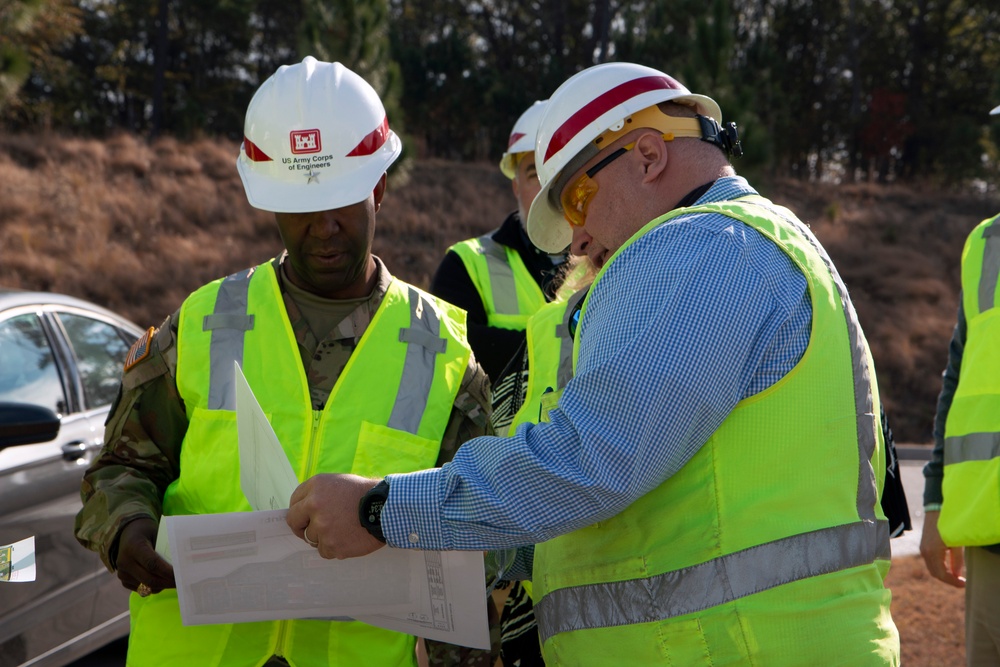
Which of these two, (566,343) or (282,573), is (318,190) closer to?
(566,343)

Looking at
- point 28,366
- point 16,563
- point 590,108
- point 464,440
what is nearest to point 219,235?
point 28,366

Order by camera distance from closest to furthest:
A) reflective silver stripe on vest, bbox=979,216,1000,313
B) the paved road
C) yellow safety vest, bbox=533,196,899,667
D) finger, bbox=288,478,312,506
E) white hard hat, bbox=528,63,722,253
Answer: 1. yellow safety vest, bbox=533,196,899,667
2. finger, bbox=288,478,312,506
3. white hard hat, bbox=528,63,722,253
4. reflective silver stripe on vest, bbox=979,216,1000,313
5. the paved road

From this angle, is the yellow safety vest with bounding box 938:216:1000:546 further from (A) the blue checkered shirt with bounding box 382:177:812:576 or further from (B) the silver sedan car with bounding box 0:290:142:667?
(B) the silver sedan car with bounding box 0:290:142:667

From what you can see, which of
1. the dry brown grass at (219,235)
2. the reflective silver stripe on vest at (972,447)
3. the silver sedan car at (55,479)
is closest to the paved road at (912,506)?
the reflective silver stripe on vest at (972,447)

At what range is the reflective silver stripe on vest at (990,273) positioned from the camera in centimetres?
315

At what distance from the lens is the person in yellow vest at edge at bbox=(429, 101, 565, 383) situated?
3996 millimetres

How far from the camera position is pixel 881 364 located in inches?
691

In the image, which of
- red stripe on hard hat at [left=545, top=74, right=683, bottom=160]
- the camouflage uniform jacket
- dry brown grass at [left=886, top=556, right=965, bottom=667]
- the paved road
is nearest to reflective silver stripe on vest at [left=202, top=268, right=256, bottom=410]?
the camouflage uniform jacket

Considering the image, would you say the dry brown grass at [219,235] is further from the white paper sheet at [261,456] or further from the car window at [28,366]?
the white paper sheet at [261,456]

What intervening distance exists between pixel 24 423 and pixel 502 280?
195cm

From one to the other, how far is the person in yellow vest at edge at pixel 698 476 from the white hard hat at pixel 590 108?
0.73 ft

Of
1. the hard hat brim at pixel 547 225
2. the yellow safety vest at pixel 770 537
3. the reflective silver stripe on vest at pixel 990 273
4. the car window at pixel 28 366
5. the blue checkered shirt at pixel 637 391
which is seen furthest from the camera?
the car window at pixel 28 366

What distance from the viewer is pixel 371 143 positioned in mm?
2650

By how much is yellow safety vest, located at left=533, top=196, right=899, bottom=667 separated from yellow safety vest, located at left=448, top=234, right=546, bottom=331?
7.37 ft
